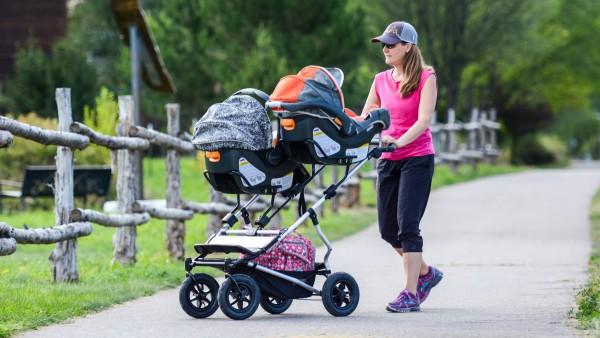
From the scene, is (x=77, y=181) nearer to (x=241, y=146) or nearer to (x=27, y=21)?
(x=241, y=146)

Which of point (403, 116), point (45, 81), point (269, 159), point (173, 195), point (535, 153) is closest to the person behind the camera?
point (269, 159)

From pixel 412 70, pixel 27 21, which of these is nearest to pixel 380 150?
pixel 412 70

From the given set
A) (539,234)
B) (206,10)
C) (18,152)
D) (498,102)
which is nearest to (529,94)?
(498,102)

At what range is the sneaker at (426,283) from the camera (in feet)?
32.2

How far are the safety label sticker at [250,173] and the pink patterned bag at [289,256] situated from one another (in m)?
0.46

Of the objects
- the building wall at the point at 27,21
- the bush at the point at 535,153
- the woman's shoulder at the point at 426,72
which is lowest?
the woman's shoulder at the point at 426,72

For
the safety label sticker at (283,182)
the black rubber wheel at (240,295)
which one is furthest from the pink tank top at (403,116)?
the black rubber wheel at (240,295)

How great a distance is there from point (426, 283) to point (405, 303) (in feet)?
1.32

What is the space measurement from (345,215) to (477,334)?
45.6 ft

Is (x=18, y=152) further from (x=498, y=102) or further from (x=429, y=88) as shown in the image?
(x=498, y=102)

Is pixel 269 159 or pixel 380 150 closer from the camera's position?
pixel 269 159

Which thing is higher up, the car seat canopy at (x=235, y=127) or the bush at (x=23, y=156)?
the bush at (x=23, y=156)

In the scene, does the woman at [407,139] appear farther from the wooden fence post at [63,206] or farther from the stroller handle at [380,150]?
the wooden fence post at [63,206]

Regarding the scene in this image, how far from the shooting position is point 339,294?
9250 millimetres
